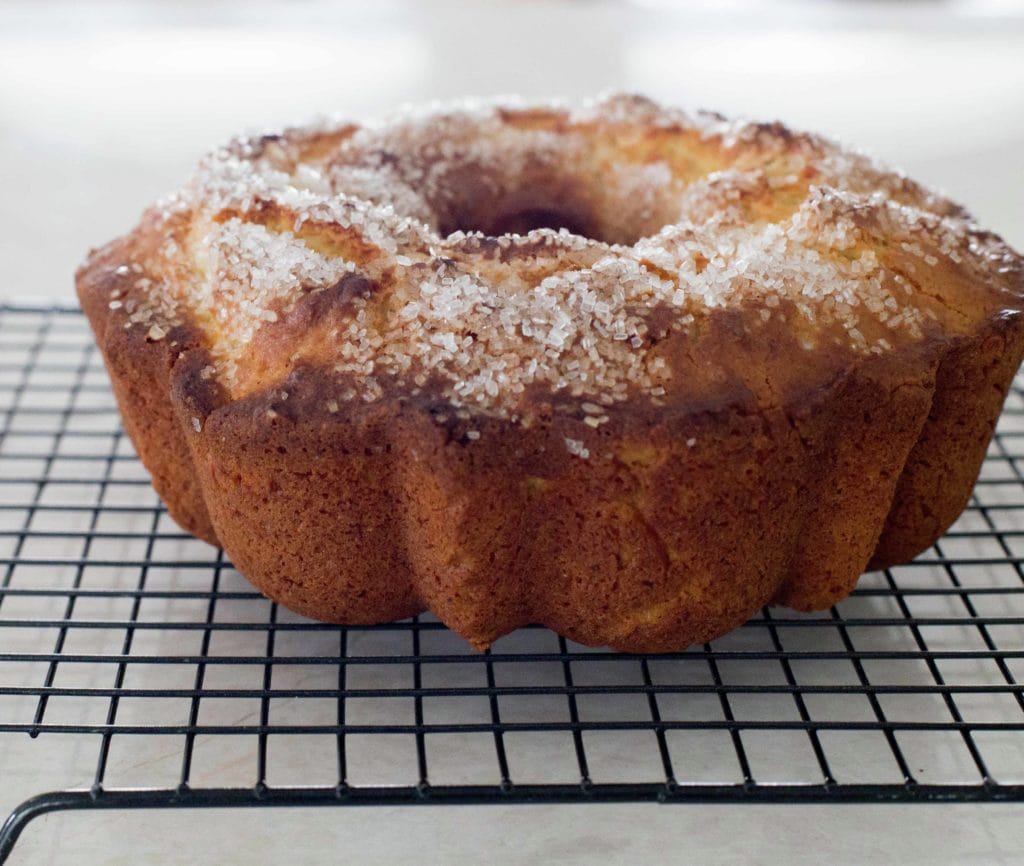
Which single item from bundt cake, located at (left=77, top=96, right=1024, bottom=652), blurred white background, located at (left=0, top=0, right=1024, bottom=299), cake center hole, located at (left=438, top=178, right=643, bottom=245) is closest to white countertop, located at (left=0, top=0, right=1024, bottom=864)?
blurred white background, located at (left=0, top=0, right=1024, bottom=299)

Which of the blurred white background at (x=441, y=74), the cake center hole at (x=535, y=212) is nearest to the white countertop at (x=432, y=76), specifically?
the blurred white background at (x=441, y=74)

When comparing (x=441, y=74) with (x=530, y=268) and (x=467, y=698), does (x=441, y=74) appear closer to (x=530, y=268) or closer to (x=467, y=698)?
(x=530, y=268)

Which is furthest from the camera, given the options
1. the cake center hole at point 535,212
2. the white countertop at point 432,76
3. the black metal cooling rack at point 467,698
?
the white countertop at point 432,76

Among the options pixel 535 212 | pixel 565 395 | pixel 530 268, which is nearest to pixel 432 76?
pixel 535 212

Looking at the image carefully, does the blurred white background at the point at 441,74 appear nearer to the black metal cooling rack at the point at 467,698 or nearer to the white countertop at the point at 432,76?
the white countertop at the point at 432,76

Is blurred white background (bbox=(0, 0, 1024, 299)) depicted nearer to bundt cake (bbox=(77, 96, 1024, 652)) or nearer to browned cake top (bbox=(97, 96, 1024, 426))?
browned cake top (bbox=(97, 96, 1024, 426))

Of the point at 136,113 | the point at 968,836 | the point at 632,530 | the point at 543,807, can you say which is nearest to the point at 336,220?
the point at 632,530
